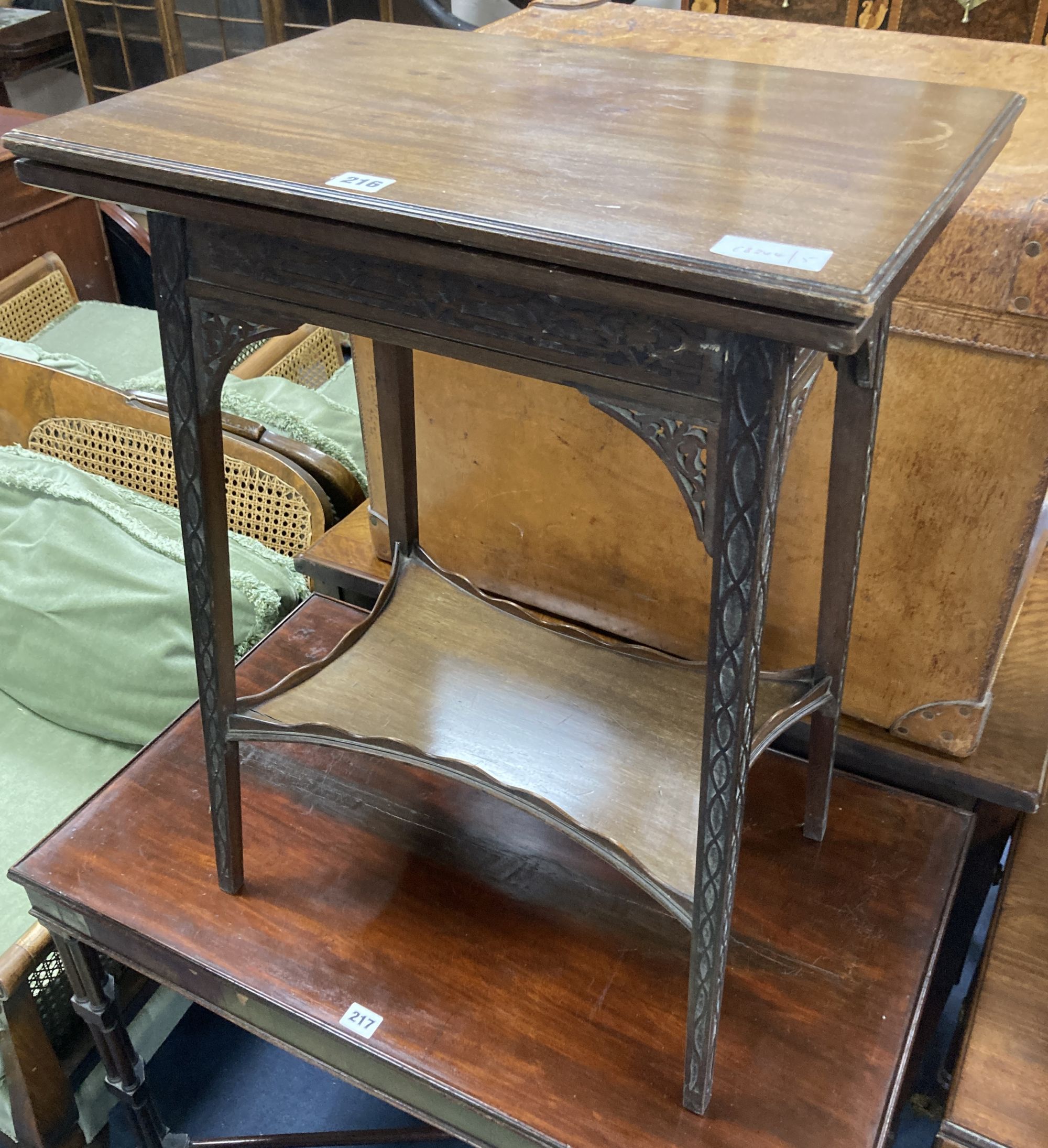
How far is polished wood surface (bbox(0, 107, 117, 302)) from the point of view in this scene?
263 centimetres

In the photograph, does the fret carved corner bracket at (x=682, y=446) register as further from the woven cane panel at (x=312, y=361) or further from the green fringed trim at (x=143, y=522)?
the woven cane panel at (x=312, y=361)

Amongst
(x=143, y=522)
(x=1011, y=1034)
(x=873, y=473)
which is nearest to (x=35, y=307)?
(x=143, y=522)

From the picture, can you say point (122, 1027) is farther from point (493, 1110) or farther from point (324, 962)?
point (493, 1110)

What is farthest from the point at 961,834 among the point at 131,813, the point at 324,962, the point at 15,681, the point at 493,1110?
the point at 15,681

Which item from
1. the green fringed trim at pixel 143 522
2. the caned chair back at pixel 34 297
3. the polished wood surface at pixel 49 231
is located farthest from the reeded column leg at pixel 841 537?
the polished wood surface at pixel 49 231

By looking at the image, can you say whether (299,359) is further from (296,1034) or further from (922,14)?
(296,1034)

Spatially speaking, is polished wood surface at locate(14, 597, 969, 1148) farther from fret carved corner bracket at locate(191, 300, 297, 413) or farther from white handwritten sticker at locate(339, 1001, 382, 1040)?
fret carved corner bracket at locate(191, 300, 297, 413)

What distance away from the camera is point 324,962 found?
103 cm

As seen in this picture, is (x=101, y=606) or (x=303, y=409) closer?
(x=101, y=606)

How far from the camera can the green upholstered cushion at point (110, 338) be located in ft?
8.00

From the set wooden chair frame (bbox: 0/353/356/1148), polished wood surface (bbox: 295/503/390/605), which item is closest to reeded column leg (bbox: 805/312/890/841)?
polished wood surface (bbox: 295/503/390/605)

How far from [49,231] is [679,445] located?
8.38 ft

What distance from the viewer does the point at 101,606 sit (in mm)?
1528

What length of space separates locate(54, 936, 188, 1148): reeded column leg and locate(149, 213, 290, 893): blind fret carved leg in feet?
0.72
